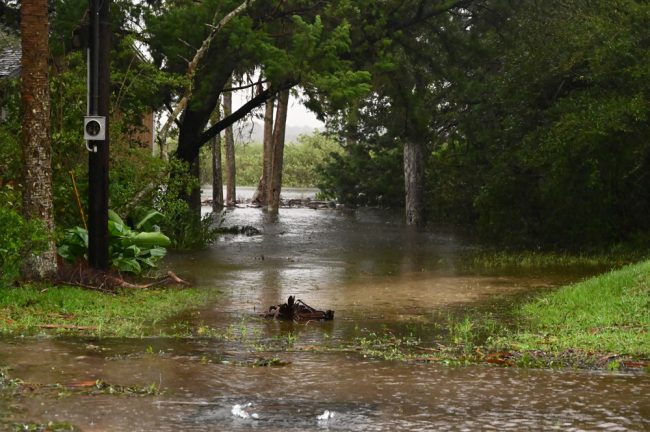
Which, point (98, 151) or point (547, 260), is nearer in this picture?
point (98, 151)

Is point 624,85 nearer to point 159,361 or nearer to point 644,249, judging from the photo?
point 644,249

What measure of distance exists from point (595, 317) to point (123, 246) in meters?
7.12

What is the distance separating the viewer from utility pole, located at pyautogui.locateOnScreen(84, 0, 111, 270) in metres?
14.5

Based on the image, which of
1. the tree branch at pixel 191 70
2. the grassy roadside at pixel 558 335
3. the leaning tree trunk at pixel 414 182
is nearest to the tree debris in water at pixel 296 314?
the grassy roadside at pixel 558 335

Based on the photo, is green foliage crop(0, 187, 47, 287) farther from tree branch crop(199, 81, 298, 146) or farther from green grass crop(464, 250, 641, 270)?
tree branch crop(199, 81, 298, 146)

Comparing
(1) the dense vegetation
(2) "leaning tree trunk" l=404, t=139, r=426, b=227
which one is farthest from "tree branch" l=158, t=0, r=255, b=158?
(2) "leaning tree trunk" l=404, t=139, r=426, b=227

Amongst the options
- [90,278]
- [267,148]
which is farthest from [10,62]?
[267,148]

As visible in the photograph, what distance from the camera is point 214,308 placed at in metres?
13.1

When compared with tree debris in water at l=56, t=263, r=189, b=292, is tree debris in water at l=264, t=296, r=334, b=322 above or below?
below

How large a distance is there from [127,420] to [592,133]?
49.7ft

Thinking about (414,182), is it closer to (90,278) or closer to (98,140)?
(98,140)

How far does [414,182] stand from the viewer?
117 feet

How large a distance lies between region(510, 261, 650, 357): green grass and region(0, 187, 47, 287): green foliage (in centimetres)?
600

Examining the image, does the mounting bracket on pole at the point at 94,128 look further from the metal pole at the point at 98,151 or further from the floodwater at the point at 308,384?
the floodwater at the point at 308,384
